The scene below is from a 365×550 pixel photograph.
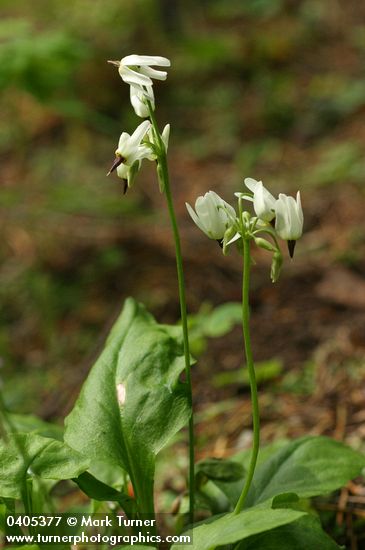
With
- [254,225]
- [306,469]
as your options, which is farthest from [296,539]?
[254,225]

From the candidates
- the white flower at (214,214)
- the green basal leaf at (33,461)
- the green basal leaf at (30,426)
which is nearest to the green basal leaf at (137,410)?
the green basal leaf at (33,461)

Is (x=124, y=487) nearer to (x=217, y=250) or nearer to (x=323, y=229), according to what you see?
(x=217, y=250)

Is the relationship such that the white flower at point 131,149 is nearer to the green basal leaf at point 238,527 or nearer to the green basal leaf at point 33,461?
the green basal leaf at point 33,461

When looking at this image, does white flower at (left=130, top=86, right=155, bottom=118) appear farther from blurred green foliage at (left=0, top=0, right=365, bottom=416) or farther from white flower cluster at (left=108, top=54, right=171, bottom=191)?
blurred green foliage at (left=0, top=0, right=365, bottom=416)

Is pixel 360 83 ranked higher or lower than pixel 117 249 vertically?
higher

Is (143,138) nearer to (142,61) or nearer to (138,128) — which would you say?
(138,128)

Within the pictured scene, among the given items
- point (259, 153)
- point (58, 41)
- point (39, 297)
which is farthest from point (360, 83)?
point (39, 297)

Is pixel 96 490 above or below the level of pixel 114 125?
below
